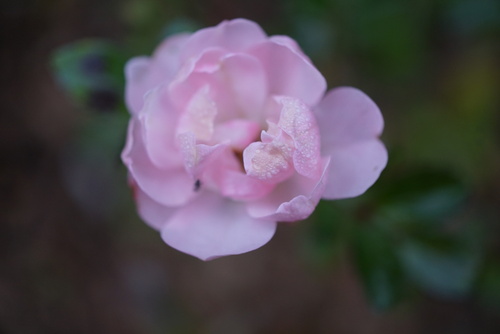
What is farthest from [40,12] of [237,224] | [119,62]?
[237,224]

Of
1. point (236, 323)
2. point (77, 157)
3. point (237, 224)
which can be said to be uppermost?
point (237, 224)

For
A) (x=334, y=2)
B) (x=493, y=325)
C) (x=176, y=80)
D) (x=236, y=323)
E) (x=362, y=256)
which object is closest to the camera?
(x=176, y=80)

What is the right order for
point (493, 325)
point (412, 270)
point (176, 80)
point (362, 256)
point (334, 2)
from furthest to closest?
point (493, 325)
point (334, 2)
point (412, 270)
point (362, 256)
point (176, 80)

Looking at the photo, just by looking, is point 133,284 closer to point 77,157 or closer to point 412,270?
point 77,157

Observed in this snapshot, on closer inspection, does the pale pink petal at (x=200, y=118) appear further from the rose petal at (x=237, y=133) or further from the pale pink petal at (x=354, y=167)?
the pale pink petal at (x=354, y=167)

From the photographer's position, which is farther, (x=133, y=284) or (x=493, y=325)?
(x=133, y=284)

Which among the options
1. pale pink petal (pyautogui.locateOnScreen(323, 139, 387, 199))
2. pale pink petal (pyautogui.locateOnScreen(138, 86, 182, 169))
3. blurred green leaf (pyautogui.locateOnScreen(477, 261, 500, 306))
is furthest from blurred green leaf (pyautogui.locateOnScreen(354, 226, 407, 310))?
blurred green leaf (pyautogui.locateOnScreen(477, 261, 500, 306))

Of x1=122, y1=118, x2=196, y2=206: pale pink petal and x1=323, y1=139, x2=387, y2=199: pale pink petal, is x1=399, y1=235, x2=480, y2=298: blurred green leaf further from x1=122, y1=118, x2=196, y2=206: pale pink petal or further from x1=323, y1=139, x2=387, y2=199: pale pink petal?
x1=122, y1=118, x2=196, y2=206: pale pink petal
